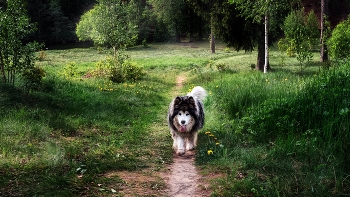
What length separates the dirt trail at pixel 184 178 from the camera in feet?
16.6

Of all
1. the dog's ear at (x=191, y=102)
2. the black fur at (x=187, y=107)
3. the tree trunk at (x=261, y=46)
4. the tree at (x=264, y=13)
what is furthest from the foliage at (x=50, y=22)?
the dog's ear at (x=191, y=102)

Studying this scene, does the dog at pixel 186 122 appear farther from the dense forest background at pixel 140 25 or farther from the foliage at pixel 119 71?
the dense forest background at pixel 140 25

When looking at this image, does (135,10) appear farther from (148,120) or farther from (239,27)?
(148,120)

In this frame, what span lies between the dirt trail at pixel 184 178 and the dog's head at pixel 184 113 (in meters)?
0.64

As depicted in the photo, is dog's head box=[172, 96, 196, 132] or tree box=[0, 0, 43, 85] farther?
tree box=[0, 0, 43, 85]

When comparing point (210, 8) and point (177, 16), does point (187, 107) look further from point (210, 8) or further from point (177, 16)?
point (177, 16)

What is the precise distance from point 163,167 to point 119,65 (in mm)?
14042

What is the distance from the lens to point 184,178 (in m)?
5.75

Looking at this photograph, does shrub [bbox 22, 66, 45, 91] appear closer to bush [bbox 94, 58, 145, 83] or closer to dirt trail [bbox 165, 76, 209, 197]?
dirt trail [bbox 165, 76, 209, 197]

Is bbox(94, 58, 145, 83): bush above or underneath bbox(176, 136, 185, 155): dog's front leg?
above

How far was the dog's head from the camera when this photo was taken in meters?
7.10

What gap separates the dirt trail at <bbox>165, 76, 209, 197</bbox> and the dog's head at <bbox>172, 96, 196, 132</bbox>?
642mm

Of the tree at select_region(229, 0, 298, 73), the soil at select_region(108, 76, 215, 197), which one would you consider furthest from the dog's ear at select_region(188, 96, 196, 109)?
the tree at select_region(229, 0, 298, 73)

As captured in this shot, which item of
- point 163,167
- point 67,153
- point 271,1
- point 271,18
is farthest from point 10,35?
point 271,18
